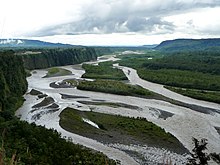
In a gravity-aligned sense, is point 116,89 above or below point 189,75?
above

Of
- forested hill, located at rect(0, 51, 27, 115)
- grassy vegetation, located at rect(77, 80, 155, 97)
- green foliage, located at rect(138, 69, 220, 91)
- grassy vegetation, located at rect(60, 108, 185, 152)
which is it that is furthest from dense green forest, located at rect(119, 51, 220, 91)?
forested hill, located at rect(0, 51, 27, 115)

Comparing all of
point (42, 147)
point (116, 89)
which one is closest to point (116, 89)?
point (116, 89)

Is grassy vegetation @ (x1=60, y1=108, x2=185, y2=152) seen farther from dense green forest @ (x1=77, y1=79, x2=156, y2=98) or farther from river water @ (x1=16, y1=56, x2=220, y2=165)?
dense green forest @ (x1=77, y1=79, x2=156, y2=98)

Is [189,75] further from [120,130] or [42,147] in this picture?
[42,147]

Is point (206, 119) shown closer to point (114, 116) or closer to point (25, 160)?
point (114, 116)

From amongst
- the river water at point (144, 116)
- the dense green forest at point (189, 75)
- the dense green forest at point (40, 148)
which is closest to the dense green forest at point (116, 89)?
the river water at point (144, 116)

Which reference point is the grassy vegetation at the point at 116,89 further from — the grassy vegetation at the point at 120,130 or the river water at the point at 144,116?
the grassy vegetation at the point at 120,130
